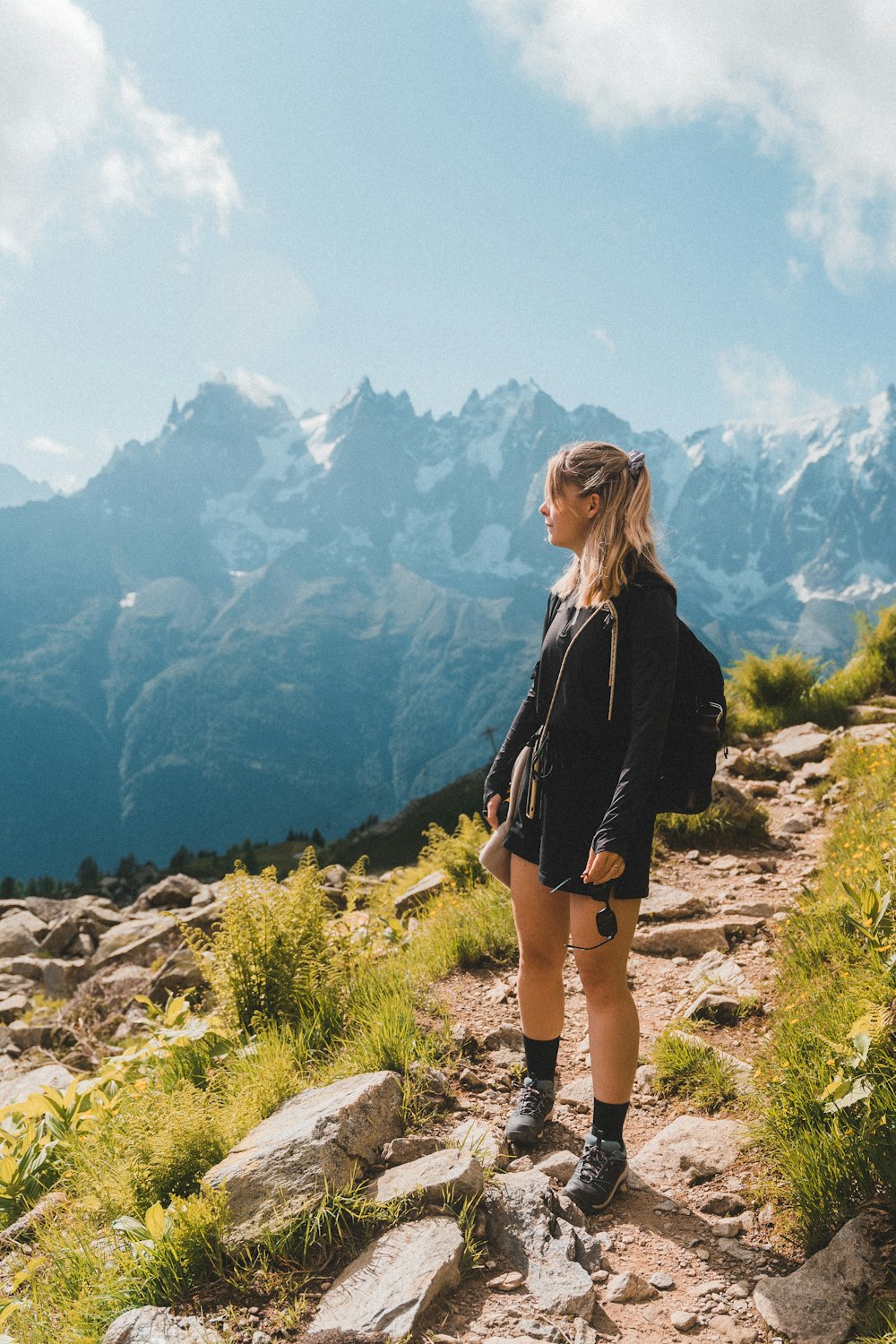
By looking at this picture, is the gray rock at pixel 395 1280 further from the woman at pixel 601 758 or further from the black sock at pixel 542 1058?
the black sock at pixel 542 1058

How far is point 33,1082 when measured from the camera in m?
6.67

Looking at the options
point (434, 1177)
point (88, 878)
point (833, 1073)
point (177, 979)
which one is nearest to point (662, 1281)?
point (434, 1177)

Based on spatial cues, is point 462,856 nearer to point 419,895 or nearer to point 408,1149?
point 419,895

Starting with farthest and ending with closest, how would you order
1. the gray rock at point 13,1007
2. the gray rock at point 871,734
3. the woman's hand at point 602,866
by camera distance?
the gray rock at point 13,1007
the gray rock at point 871,734
the woman's hand at point 602,866

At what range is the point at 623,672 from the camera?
3.45 meters

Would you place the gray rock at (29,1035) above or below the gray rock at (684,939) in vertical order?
below

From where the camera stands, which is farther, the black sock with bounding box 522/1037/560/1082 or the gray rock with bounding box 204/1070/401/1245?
the black sock with bounding box 522/1037/560/1082

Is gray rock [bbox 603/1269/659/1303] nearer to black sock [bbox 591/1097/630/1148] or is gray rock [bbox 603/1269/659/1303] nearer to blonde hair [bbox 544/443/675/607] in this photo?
black sock [bbox 591/1097/630/1148]

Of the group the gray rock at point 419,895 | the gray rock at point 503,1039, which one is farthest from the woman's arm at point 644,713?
the gray rock at point 419,895

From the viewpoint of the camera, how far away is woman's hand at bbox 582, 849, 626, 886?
3.17 meters

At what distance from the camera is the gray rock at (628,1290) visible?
2.91 m

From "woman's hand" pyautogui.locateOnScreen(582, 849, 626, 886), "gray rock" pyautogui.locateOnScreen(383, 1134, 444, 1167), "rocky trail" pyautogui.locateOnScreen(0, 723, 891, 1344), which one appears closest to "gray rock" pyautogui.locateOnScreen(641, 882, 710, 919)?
"rocky trail" pyautogui.locateOnScreen(0, 723, 891, 1344)

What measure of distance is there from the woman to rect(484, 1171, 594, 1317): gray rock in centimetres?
29

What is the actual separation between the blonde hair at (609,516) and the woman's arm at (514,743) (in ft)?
1.55
